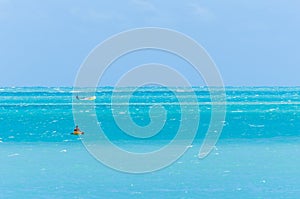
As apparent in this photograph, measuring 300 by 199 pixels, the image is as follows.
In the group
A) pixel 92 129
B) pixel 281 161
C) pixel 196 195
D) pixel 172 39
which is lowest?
pixel 196 195

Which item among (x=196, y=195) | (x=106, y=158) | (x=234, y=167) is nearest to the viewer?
(x=196, y=195)

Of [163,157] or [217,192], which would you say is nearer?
[217,192]

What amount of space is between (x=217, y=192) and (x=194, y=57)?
5144mm

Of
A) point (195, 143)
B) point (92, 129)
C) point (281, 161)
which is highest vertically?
point (92, 129)

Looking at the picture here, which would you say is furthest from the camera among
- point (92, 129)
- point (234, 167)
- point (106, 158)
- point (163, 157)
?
point (92, 129)

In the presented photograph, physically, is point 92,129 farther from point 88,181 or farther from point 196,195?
point 196,195

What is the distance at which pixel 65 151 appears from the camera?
27.5 m

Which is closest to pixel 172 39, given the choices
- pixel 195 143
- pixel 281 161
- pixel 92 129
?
pixel 281 161

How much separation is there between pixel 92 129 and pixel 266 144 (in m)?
12.3

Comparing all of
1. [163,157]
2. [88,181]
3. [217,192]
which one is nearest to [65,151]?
[163,157]

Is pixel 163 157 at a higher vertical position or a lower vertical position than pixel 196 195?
higher

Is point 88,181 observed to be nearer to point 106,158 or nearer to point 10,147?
point 106,158

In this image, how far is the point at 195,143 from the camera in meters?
30.1

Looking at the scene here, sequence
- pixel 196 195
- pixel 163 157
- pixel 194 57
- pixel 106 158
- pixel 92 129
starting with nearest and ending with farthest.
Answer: pixel 194 57 < pixel 196 195 < pixel 163 157 < pixel 106 158 < pixel 92 129
